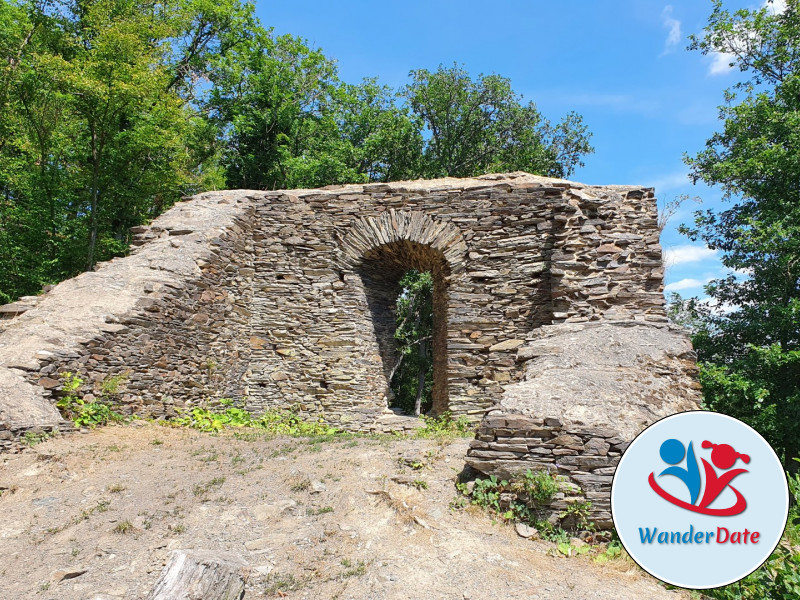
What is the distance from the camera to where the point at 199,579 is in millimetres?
3086

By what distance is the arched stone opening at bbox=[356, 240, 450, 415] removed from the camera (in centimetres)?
852

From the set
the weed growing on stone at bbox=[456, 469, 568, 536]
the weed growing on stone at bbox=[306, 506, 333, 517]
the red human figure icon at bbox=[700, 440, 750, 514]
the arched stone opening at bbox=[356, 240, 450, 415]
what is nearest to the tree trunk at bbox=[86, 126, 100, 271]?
the arched stone opening at bbox=[356, 240, 450, 415]

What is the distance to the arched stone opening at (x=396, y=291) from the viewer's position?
8.52 m

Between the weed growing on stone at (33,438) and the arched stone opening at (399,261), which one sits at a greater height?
the arched stone opening at (399,261)

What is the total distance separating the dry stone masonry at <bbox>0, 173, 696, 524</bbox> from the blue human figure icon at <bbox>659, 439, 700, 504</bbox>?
1.66 metres

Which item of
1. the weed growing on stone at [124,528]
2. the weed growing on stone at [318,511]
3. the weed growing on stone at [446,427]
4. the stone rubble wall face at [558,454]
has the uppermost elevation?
the stone rubble wall face at [558,454]

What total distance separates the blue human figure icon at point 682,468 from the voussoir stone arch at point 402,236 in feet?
17.2

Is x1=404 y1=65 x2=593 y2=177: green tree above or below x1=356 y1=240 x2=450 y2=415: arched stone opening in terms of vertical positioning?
above

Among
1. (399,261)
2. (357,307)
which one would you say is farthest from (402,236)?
(357,307)

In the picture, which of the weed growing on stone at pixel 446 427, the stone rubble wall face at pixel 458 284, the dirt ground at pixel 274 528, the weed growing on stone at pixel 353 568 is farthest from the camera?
the stone rubble wall face at pixel 458 284

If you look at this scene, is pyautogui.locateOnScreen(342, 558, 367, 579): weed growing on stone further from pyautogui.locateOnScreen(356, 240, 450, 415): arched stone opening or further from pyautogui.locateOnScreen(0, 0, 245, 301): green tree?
pyautogui.locateOnScreen(0, 0, 245, 301): green tree

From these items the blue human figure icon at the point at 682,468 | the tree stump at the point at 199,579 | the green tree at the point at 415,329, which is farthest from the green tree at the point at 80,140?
the blue human figure icon at the point at 682,468

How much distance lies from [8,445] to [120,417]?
1.40 metres

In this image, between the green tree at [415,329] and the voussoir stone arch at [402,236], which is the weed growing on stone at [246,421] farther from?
the green tree at [415,329]
